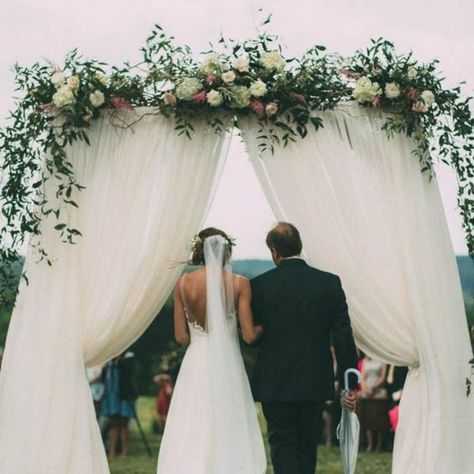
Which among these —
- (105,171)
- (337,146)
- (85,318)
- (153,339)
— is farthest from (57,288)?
(153,339)

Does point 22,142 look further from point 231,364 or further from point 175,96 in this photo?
point 231,364

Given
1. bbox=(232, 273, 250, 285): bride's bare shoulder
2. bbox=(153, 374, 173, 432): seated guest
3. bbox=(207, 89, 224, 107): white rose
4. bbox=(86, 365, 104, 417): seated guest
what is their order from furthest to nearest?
bbox=(153, 374, 173, 432): seated guest
bbox=(86, 365, 104, 417): seated guest
bbox=(207, 89, 224, 107): white rose
bbox=(232, 273, 250, 285): bride's bare shoulder

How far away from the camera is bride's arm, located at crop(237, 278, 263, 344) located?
26.1 ft

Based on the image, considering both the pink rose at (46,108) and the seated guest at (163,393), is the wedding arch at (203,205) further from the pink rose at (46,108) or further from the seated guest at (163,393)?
the seated guest at (163,393)

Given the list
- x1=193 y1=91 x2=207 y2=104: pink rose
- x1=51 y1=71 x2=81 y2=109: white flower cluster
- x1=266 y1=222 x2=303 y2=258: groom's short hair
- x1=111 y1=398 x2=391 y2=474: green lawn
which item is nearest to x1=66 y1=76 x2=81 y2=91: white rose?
x1=51 y1=71 x2=81 y2=109: white flower cluster

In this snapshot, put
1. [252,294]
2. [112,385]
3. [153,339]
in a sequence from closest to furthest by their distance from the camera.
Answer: [252,294]
[112,385]
[153,339]

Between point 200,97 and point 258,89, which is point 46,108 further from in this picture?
point 258,89

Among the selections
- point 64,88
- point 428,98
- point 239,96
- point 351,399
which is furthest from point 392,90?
point 64,88

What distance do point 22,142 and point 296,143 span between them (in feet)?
5.59

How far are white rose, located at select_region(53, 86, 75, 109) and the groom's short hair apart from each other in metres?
1.48

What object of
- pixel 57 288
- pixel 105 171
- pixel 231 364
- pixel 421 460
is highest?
pixel 105 171

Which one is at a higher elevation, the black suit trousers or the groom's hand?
the groom's hand

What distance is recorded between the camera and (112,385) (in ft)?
47.5

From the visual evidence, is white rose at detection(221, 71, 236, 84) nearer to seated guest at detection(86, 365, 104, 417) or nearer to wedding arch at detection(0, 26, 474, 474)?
wedding arch at detection(0, 26, 474, 474)
